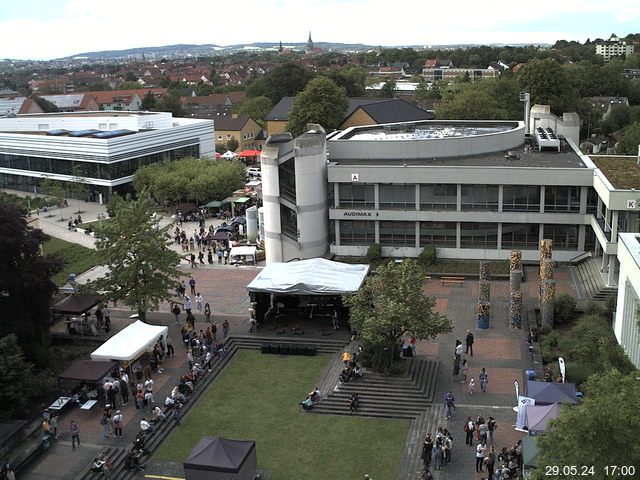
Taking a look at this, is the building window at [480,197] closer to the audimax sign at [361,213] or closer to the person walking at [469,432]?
the audimax sign at [361,213]

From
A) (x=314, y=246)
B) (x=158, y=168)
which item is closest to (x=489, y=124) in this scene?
(x=314, y=246)

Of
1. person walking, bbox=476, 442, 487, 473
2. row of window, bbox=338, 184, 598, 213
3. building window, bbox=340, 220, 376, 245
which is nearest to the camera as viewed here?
person walking, bbox=476, 442, 487, 473

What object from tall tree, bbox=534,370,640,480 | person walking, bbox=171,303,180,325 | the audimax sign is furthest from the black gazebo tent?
the audimax sign

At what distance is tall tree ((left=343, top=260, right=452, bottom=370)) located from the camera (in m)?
30.3

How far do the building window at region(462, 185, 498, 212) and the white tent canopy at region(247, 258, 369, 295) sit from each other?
10.6 metres

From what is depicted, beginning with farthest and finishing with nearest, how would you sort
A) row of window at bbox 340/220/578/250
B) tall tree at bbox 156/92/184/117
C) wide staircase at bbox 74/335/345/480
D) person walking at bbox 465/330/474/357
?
tall tree at bbox 156/92/184/117, row of window at bbox 340/220/578/250, person walking at bbox 465/330/474/357, wide staircase at bbox 74/335/345/480

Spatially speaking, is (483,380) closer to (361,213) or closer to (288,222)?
(361,213)

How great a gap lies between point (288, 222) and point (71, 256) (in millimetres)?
18413

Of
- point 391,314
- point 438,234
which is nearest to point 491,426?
point 391,314

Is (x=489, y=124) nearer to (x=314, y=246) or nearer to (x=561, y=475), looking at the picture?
(x=314, y=246)

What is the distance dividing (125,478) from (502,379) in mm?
15845

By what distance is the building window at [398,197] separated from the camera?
46.6 metres

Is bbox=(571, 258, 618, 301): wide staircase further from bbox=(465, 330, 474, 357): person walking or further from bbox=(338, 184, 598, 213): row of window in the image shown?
bbox=(465, 330, 474, 357): person walking

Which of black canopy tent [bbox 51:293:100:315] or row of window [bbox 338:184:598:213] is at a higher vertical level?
row of window [bbox 338:184:598:213]
